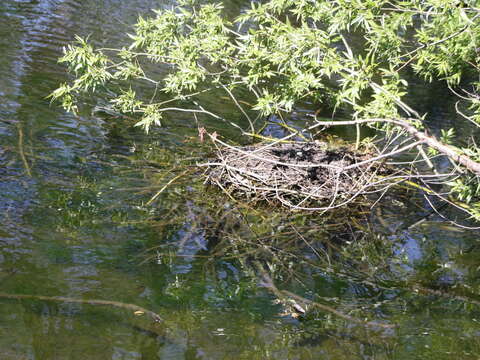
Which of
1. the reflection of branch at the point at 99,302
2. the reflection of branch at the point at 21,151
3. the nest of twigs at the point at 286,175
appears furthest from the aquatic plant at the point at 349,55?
the reflection of branch at the point at 99,302

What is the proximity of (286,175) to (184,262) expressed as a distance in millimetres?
2127

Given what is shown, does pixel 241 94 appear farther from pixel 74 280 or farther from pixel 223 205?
pixel 74 280

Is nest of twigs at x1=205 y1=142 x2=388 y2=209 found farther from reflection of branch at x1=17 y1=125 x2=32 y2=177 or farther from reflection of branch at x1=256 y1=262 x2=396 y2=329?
reflection of branch at x1=17 y1=125 x2=32 y2=177

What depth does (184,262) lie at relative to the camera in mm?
5777

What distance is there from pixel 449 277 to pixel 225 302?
A: 2584 millimetres

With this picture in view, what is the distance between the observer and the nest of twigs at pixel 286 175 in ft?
23.9

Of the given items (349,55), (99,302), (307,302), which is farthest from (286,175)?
(99,302)

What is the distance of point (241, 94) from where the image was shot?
1114 cm

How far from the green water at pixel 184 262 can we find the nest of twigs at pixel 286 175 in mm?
244

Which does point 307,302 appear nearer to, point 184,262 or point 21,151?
point 184,262

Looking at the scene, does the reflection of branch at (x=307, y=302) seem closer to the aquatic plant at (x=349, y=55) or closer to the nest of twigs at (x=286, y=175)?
the aquatic plant at (x=349, y=55)

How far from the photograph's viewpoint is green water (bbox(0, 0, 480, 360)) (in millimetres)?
4754

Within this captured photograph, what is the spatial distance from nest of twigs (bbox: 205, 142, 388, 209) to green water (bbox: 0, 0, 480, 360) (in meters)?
0.24

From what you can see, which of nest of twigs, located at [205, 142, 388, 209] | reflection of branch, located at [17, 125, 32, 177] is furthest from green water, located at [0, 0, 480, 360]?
nest of twigs, located at [205, 142, 388, 209]
